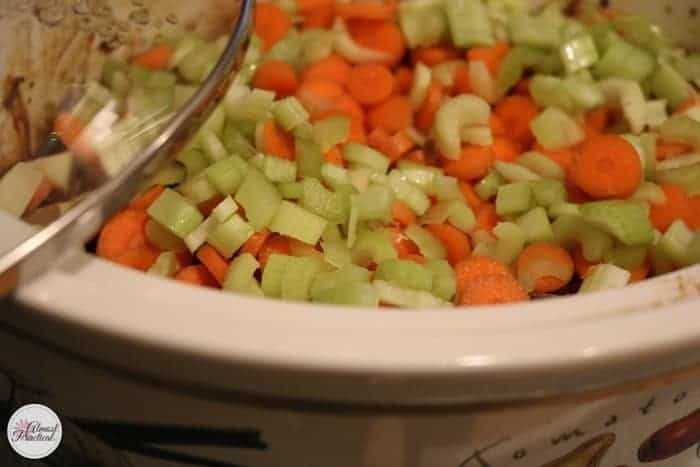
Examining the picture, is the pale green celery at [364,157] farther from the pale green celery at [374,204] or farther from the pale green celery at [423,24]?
the pale green celery at [423,24]

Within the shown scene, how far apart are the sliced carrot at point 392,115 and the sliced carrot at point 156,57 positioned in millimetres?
210

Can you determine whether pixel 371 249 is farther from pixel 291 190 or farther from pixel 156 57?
pixel 156 57

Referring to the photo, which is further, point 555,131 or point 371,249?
point 555,131

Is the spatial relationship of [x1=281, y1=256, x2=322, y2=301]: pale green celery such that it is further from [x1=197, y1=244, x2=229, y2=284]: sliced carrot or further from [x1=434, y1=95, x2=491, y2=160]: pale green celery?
[x1=434, y1=95, x2=491, y2=160]: pale green celery

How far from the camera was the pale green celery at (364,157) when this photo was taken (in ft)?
2.74

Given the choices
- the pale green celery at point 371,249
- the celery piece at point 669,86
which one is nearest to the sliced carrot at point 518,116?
the celery piece at point 669,86

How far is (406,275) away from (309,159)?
6.7 inches

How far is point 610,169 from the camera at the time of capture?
30.9 inches

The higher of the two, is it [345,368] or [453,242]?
[345,368]

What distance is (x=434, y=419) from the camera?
566 mm

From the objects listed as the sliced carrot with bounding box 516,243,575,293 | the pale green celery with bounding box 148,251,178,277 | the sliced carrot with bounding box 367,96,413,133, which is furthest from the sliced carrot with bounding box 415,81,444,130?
the pale green celery with bounding box 148,251,178,277

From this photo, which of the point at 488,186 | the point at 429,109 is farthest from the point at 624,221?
the point at 429,109

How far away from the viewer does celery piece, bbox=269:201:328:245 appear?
2.36 ft

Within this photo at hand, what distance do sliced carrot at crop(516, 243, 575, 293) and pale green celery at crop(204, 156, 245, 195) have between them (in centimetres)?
25
